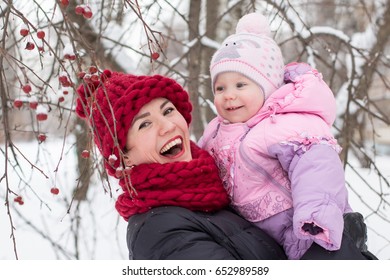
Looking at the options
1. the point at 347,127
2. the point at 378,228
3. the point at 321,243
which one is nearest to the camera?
the point at 321,243

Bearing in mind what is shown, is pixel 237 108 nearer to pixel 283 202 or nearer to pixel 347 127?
pixel 283 202

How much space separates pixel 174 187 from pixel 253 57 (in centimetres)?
55

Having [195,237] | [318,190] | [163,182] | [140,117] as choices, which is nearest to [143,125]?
[140,117]

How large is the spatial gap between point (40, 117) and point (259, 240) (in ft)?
2.65

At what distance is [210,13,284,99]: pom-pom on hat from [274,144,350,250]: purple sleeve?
32 centimetres

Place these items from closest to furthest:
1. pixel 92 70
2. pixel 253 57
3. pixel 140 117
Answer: pixel 92 70, pixel 140 117, pixel 253 57

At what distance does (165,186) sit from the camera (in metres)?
1.71

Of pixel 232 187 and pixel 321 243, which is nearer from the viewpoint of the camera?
pixel 321 243

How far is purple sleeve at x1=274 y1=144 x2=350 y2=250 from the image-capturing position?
1.54 metres

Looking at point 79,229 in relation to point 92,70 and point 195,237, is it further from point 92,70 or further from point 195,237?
point 92,70

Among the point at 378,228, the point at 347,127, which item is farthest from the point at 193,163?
the point at 378,228

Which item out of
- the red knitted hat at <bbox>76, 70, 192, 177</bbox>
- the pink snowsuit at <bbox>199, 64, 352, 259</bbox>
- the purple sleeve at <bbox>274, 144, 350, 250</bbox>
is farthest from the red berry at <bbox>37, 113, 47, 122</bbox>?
the purple sleeve at <bbox>274, 144, 350, 250</bbox>

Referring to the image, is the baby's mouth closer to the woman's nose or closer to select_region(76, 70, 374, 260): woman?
select_region(76, 70, 374, 260): woman

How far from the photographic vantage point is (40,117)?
1.76 meters
